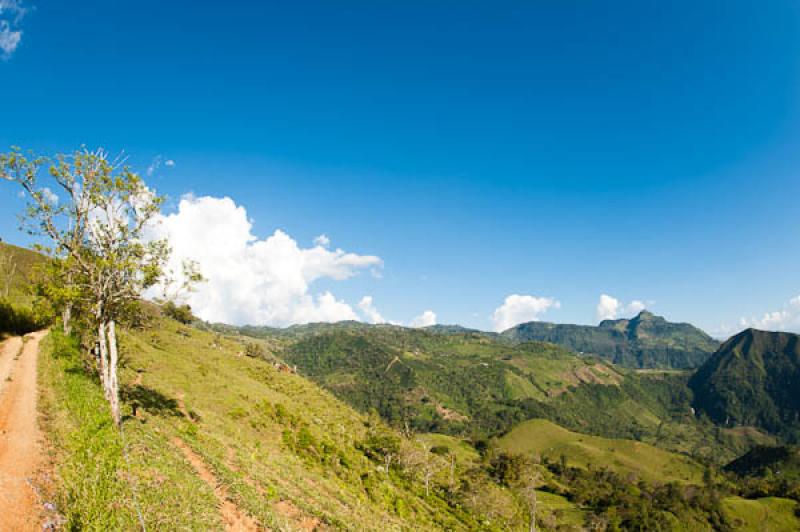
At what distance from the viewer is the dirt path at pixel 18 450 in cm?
1191

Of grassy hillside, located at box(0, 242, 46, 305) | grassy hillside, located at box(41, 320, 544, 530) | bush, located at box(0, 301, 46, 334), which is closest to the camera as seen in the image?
grassy hillside, located at box(41, 320, 544, 530)

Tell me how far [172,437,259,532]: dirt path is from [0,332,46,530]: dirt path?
7.73 metres

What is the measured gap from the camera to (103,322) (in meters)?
27.1

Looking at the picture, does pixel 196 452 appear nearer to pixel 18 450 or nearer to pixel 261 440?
pixel 18 450

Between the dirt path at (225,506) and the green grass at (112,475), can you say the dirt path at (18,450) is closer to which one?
the green grass at (112,475)

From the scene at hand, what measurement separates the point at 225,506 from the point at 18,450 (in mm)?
8849

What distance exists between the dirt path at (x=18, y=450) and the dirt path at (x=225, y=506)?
7728 mm

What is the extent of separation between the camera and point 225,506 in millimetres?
20016

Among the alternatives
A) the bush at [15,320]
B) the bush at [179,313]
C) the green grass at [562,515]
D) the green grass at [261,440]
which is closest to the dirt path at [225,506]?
the green grass at [261,440]

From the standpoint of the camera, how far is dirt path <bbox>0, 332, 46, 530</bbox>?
39.1 ft

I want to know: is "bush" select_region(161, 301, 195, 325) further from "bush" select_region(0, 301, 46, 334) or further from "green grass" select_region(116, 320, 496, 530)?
"bush" select_region(0, 301, 46, 334)

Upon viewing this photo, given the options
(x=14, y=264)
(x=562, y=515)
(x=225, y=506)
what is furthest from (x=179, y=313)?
(x=562, y=515)

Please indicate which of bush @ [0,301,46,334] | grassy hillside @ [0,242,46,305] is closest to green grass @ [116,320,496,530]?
bush @ [0,301,46,334]

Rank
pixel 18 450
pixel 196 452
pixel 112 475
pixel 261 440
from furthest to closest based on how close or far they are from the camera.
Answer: pixel 261 440 → pixel 196 452 → pixel 18 450 → pixel 112 475
